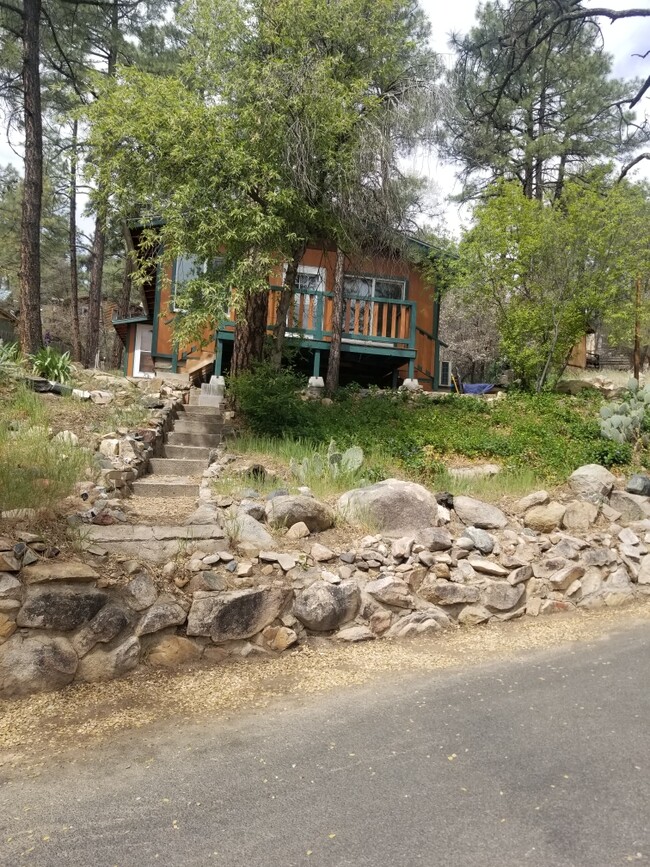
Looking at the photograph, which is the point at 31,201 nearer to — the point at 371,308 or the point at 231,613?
the point at 371,308

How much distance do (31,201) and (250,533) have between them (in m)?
9.60

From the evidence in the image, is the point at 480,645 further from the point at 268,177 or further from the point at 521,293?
the point at 521,293

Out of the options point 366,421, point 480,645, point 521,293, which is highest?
point 521,293

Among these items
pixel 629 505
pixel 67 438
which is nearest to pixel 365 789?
pixel 67 438

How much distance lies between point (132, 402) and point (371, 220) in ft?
14.7

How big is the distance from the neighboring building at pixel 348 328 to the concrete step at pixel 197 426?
3333 mm

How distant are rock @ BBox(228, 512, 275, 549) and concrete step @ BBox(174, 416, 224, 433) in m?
3.89

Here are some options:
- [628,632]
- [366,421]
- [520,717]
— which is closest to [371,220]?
[366,421]

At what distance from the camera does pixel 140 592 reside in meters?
3.73

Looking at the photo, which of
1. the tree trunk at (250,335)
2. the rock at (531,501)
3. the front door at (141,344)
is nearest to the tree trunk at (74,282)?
the front door at (141,344)

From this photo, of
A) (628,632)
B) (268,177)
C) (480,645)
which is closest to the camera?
(480,645)

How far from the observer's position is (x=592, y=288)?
11930 millimetres

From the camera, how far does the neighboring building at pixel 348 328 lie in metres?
12.7

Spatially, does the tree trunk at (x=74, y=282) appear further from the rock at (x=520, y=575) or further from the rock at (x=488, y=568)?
the rock at (x=520, y=575)
